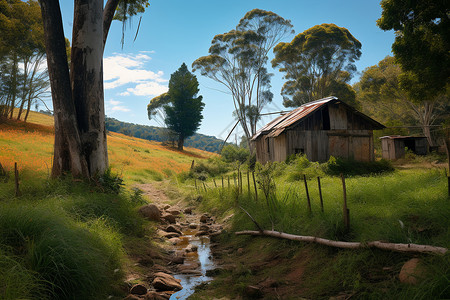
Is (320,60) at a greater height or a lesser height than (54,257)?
greater

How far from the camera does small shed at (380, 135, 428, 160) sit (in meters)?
23.5

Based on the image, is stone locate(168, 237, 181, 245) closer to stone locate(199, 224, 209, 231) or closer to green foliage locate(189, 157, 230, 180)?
stone locate(199, 224, 209, 231)

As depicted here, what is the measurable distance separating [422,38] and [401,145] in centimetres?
1336

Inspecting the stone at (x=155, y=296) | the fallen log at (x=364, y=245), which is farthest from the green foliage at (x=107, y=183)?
the fallen log at (x=364, y=245)

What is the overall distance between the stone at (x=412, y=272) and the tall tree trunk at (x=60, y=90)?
692cm

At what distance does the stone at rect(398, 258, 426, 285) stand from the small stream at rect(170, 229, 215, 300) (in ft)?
9.38

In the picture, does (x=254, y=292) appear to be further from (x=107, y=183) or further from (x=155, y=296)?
(x=107, y=183)

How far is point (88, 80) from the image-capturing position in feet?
25.6

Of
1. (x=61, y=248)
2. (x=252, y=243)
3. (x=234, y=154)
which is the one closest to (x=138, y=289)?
(x=61, y=248)

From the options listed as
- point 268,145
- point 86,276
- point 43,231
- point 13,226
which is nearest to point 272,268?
point 86,276

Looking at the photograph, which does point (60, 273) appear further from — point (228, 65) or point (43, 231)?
point (228, 65)

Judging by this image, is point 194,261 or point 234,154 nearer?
point 194,261

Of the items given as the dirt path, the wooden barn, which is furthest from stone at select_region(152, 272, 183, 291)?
the wooden barn

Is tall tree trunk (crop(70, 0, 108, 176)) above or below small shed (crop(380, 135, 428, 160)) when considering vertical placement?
above
